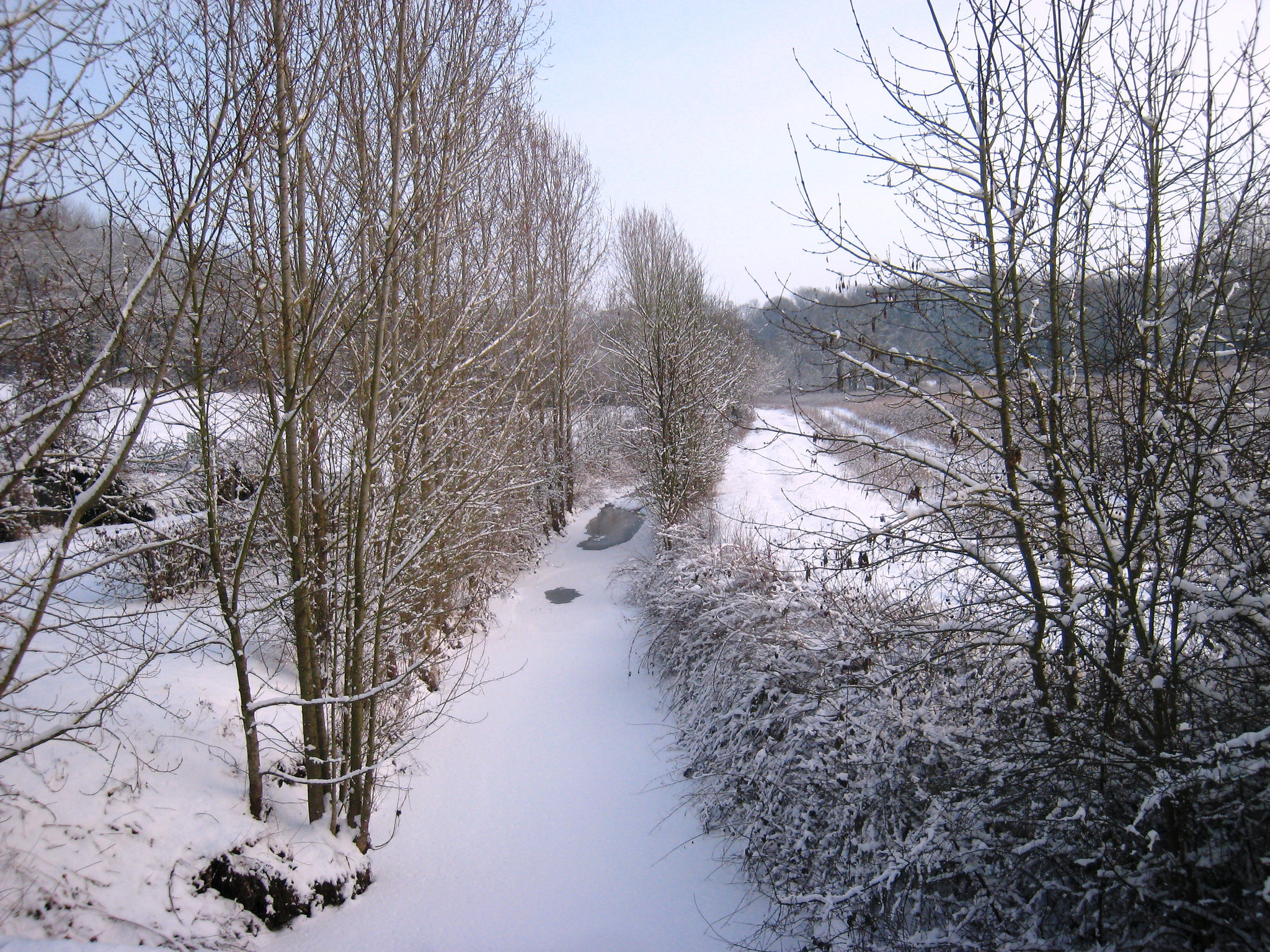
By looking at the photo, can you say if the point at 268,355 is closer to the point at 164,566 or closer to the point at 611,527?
the point at 164,566

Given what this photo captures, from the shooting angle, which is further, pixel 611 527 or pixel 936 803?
pixel 611 527

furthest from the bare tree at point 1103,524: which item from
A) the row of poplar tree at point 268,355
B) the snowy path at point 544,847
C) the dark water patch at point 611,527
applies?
the dark water patch at point 611,527

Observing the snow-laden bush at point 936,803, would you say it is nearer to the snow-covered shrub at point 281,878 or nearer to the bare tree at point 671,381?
the snow-covered shrub at point 281,878

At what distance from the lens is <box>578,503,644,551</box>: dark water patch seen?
48.7ft

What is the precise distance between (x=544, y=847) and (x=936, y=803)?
3.00m

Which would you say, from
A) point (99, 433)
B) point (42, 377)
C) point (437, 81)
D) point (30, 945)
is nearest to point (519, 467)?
point (437, 81)

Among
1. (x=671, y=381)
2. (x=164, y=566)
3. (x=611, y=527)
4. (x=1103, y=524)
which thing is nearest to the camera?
(x=1103, y=524)

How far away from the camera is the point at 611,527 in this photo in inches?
613

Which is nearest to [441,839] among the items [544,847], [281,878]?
[544,847]

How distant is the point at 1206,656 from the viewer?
2652 millimetres

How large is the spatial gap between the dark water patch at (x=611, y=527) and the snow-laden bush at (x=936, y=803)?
335 inches

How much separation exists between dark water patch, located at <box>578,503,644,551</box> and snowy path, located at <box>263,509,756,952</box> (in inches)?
265

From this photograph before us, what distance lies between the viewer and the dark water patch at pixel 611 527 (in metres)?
14.8

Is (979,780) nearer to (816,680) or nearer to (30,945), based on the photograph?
(816,680)
